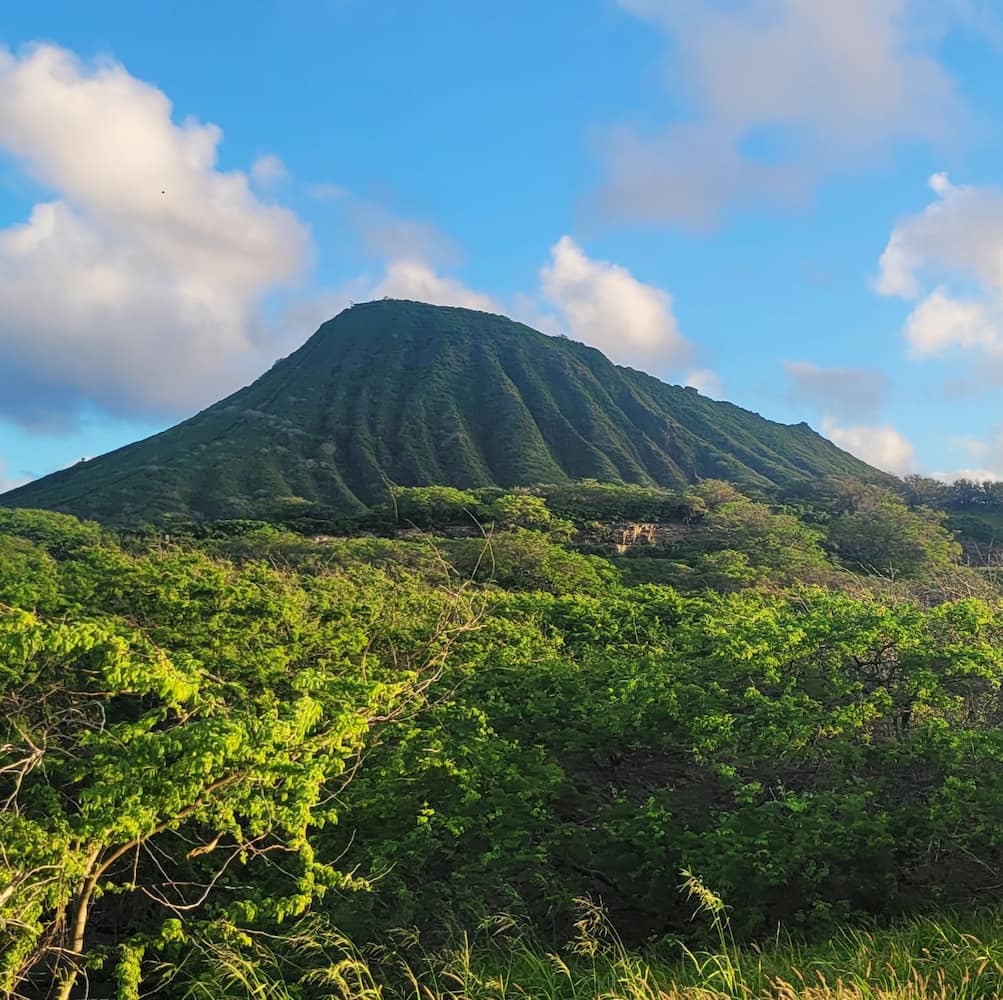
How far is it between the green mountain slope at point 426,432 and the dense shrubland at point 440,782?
228 ft

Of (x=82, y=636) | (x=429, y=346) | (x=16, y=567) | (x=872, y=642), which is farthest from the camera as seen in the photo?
(x=429, y=346)

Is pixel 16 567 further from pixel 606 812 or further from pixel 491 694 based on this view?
pixel 606 812

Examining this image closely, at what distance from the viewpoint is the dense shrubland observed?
635cm

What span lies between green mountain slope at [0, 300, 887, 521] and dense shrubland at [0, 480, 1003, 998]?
228 ft

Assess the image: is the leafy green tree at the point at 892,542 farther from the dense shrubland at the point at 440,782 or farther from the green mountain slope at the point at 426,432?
the green mountain slope at the point at 426,432

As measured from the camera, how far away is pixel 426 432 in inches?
4855

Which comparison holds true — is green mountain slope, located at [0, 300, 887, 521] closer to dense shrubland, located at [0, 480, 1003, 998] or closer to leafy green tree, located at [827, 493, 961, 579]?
leafy green tree, located at [827, 493, 961, 579]

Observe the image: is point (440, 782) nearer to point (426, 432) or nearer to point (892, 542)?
point (892, 542)

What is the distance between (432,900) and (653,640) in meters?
8.49

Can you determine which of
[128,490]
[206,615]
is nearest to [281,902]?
[206,615]

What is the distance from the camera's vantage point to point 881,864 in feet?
25.2

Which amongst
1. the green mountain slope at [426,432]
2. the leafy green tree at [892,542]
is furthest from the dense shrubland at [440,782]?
the green mountain slope at [426,432]

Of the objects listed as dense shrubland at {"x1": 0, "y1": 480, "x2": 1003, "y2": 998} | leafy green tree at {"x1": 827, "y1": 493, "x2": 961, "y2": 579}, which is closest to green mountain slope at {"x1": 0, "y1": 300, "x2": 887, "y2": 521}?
leafy green tree at {"x1": 827, "y1": 493, "x2": 961, "y2": 579}

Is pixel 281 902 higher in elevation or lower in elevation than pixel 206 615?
lower
